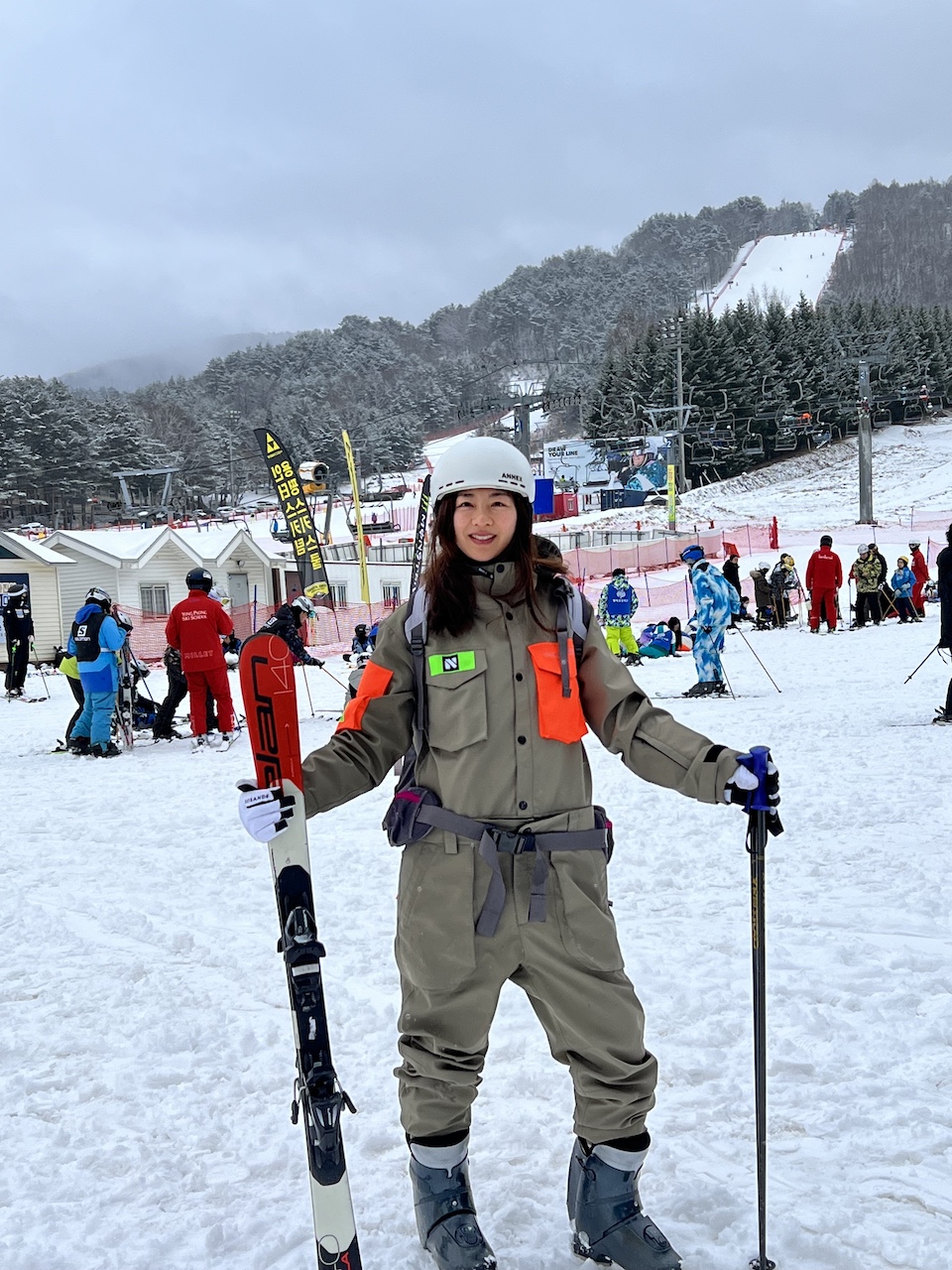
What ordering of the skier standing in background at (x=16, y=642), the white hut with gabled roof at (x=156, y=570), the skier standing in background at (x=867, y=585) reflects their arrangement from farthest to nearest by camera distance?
the white hut with gabled roof at (x=156, y=570) < the skier standing in background at (x=867, y=585) < the skier standing in background at (x=16, y=642)

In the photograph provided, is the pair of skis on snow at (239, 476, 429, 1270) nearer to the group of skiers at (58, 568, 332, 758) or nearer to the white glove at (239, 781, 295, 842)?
the white glove at (239, 781, 295, 842)

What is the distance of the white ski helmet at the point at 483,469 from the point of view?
234 cm

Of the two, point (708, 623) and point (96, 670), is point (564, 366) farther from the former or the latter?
point (96, 670)

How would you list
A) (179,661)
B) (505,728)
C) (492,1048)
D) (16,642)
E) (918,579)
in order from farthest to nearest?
(918,579)
(16,642)
(179,661)
(492,1048)
(505,728)

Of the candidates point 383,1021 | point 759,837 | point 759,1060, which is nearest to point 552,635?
point 759,837

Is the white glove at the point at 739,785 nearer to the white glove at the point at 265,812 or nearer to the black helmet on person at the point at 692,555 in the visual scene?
the white glove at the point at 265,812

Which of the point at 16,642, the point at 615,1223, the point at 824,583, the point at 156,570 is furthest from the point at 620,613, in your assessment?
the point at 156,570

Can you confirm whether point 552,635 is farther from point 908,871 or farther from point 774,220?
point 774,220

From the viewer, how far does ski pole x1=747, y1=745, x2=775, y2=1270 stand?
2.15 meters

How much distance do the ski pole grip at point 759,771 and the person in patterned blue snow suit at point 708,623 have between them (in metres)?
9.63

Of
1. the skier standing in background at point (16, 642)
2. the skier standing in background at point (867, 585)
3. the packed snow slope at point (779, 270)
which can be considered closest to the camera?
the skier standing in background at point (16, 642)

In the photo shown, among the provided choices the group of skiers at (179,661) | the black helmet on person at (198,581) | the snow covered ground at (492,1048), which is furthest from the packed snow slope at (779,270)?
the snow covered ground at (492,1048)

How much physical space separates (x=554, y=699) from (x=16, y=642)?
57.3 ft

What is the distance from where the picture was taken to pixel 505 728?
2211 mm
